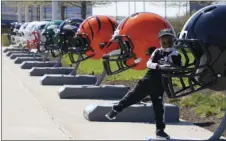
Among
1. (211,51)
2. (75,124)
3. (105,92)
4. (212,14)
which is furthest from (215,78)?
(105,92)

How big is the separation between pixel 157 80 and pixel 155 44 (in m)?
1.94


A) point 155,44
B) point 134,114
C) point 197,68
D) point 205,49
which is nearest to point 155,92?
point 197,68

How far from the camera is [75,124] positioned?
8766 mm

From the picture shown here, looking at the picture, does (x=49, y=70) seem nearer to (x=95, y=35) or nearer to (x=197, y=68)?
(x=95, y=35)

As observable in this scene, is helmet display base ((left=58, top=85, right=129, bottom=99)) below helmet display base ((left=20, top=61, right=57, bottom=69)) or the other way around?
the other way around

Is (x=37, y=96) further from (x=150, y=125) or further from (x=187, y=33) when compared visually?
(x=187, y=33)

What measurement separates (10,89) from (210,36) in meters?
8.18

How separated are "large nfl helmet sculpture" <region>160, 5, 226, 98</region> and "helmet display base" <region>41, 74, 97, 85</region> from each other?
7455 mm

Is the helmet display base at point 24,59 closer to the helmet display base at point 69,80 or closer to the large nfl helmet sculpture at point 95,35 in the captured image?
the helmet display base at point 69,80

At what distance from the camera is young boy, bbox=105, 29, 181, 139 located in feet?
23.1

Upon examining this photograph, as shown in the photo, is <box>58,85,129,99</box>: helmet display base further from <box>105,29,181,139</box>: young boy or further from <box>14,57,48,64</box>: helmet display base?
<box>14,57,48,64</box>: helmet display base

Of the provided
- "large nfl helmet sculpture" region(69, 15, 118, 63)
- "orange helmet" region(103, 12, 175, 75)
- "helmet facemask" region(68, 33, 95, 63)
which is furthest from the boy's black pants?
"helmet facemask" region(68, 33, 95, 63)

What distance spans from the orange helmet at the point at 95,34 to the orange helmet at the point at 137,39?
2.34 m

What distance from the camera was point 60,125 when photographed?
8.62 meters
